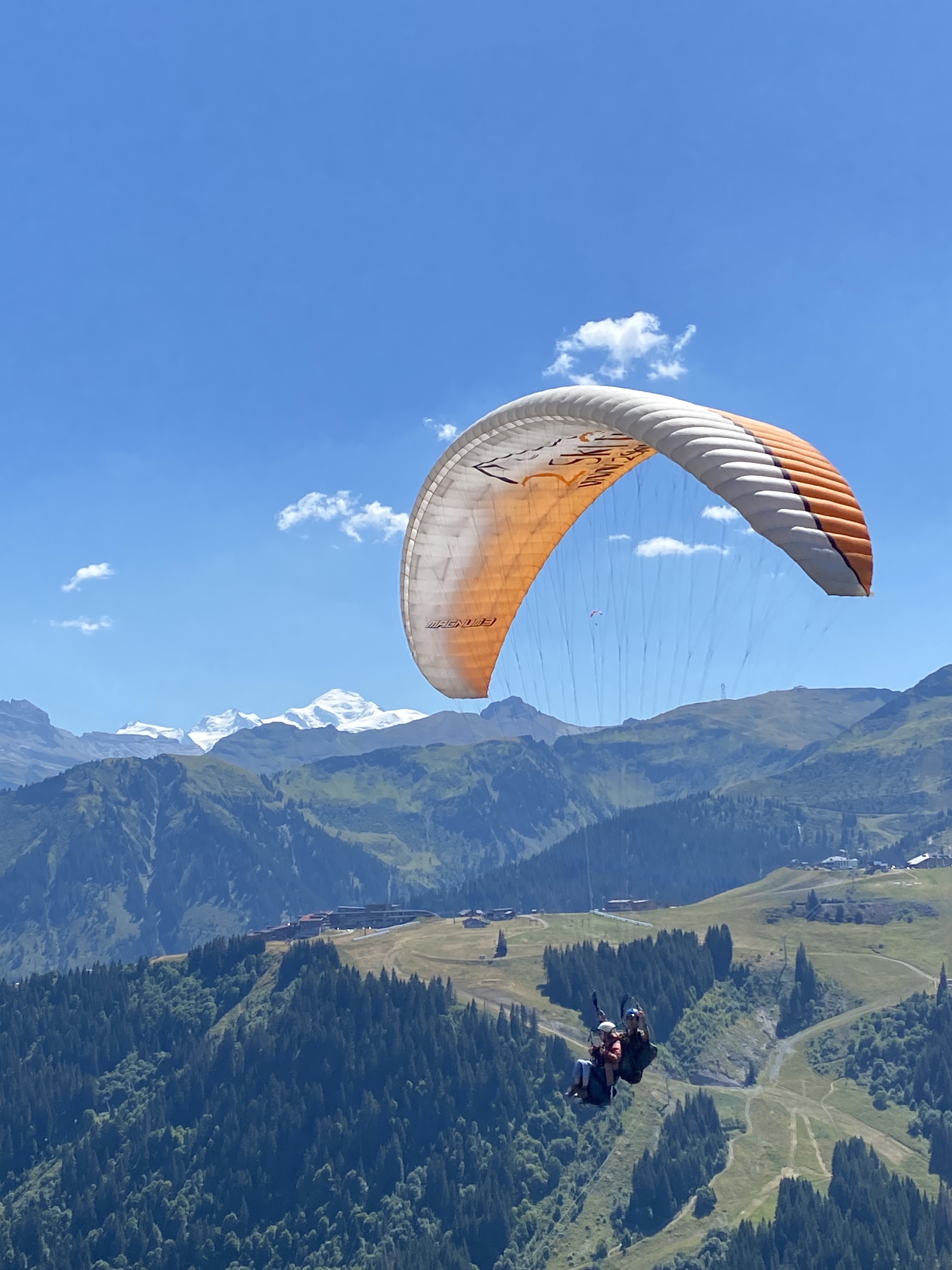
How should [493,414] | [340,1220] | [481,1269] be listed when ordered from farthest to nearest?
[340,1220], [481,1269], [493,414]

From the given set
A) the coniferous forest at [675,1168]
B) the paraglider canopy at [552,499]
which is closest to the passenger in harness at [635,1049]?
the paraglider canopy at [552,499]

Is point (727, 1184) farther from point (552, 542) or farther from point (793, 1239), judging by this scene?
point (552, 542)

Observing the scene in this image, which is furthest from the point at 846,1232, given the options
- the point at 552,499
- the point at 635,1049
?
the point at 635,1049

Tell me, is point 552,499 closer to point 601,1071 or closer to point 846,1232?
point 601,1071

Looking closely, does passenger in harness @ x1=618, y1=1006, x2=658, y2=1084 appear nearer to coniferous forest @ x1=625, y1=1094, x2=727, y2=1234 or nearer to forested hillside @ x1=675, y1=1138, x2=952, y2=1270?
forested hillside @ x1=675, y1=1138, x2=952, y2=1270

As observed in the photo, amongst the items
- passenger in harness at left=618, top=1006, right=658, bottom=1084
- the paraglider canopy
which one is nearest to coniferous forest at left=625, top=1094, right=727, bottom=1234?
the paraglider canopy

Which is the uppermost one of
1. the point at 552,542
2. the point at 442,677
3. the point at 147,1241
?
the point at 552,542

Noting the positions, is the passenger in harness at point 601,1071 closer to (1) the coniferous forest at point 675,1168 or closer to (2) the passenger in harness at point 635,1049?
(2) the passenger in harness at point 635,1049

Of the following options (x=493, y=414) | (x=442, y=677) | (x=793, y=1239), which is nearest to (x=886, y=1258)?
(x=793, y=1239)
